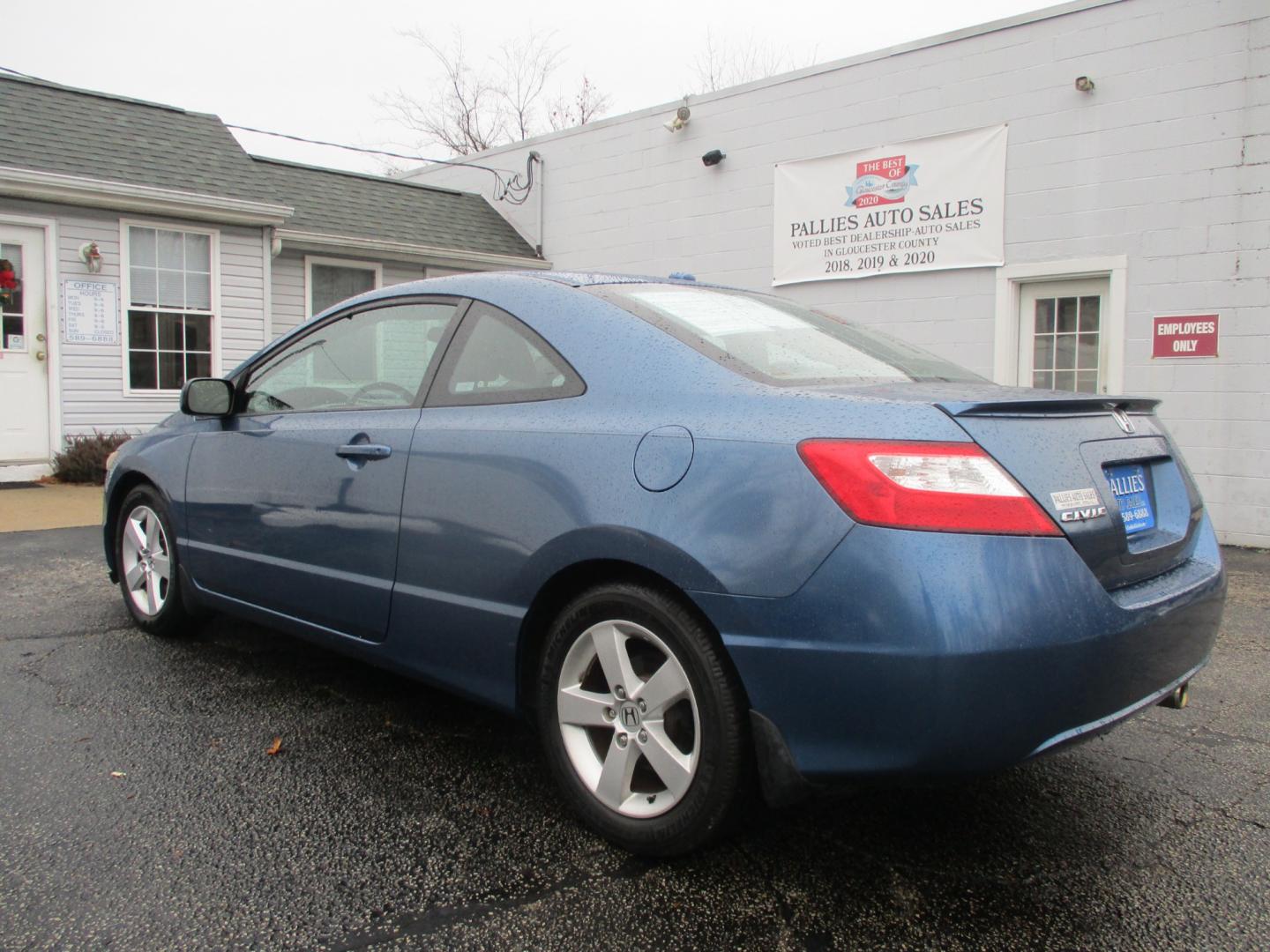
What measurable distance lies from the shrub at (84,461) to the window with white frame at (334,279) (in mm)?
3254

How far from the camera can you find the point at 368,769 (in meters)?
2.86

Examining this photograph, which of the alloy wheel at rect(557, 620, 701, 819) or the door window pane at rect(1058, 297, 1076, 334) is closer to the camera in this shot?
the alloy wheel at rect(557, 620, 701, 819)

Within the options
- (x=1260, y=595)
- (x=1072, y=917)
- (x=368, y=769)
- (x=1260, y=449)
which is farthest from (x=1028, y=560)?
(x=1260, y=449)

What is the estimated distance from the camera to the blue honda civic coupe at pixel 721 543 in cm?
192

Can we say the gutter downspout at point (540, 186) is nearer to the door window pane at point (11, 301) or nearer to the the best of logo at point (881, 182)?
the the best of logo at point (881, 182)

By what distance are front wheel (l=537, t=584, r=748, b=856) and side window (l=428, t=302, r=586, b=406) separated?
24.4 inches

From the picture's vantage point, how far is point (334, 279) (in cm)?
1230

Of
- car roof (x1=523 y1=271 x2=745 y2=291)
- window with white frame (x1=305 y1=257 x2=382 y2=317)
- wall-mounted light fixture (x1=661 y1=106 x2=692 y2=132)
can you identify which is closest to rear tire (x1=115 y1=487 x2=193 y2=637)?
car roof (x1=523 y1=271 x2=745 y2=291)

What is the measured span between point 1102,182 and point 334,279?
880cm

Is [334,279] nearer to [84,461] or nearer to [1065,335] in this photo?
[84,461]

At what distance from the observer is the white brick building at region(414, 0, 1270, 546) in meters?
7.51

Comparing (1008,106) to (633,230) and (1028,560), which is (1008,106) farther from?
(1028,560)

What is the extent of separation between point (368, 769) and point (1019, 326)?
774cm

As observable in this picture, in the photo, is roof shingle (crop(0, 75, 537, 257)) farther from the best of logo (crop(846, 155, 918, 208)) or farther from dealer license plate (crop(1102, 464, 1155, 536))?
dealer license plate (crop(1102, 464, 1155, 536))
